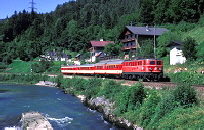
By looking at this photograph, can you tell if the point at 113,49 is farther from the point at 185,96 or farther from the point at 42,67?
the point at 185,96

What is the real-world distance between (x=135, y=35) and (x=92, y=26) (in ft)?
204

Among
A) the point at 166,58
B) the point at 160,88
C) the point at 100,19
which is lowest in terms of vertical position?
the point at 160,88

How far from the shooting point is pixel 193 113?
14289 millimetres

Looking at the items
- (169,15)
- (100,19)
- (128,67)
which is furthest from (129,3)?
(128,67)

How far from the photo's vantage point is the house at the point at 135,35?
60.4 metres

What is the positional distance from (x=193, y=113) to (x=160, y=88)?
761 cm

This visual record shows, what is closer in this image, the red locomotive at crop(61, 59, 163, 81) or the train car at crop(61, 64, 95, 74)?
the red locomotive at crop(61, 59, 163, 81)

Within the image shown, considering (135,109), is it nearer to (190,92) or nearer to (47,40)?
(190,92)

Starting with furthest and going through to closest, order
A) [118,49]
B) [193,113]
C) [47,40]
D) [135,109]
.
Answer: [47,40] → [118,49] → [135,109] → [193,113]

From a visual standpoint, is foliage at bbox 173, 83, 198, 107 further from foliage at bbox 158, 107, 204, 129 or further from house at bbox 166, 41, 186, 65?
house at bbox 166, 41, 186, 65

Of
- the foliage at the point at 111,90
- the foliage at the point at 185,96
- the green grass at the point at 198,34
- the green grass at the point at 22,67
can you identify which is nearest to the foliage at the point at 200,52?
the green grass at the point at 198,34

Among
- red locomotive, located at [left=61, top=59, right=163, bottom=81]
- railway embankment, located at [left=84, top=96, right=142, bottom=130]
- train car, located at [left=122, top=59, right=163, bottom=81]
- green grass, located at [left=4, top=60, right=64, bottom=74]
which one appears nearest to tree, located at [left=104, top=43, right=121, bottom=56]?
green grass, located at [left=4, top=60, right=64, bottom=74]

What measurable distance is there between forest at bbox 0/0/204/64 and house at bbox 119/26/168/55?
3.42 meters

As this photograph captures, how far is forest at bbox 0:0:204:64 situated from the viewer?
6059 cm
